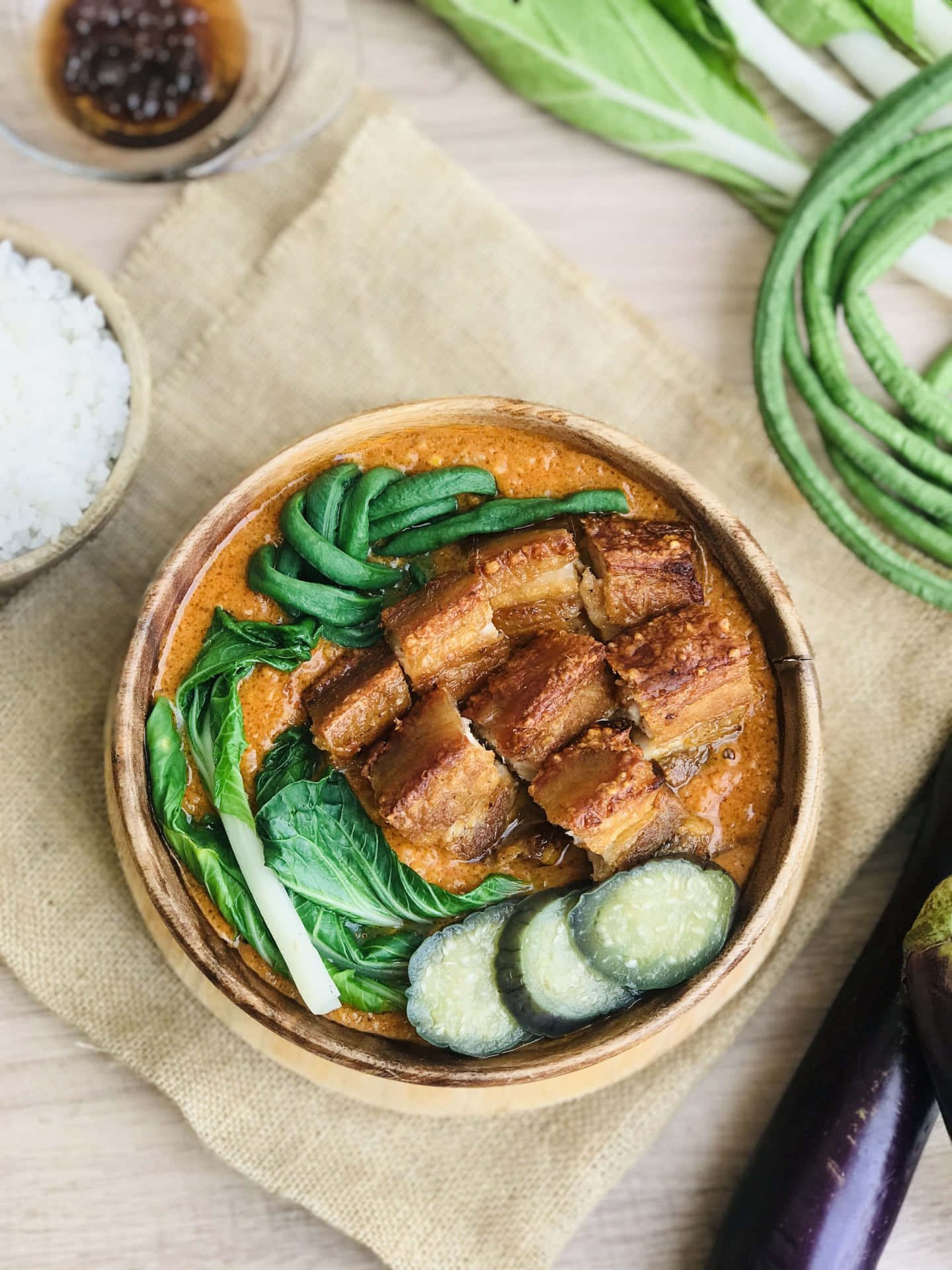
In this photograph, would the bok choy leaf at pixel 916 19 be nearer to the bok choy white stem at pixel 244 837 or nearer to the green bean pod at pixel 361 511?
the green bean pod at pixel 361 511

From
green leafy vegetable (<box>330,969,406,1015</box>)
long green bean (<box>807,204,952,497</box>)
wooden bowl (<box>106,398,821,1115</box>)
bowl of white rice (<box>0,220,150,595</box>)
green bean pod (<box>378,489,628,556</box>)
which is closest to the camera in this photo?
wooden bowl (<box>106,398,821,1115</box>)

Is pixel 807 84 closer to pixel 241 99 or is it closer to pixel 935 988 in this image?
pixel 241 99

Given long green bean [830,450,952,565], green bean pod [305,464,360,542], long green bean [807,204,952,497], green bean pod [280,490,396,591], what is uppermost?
long green bean [807,204,952,497]

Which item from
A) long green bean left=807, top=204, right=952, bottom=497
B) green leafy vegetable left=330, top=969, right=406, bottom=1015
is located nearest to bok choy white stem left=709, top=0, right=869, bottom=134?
long green bean left=807, top=204, right=952, bottom=497

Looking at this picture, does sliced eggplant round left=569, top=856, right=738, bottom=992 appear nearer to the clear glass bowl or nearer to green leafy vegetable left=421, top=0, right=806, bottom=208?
green leafy vegetable left=421, top=0, right=806, bottom=208

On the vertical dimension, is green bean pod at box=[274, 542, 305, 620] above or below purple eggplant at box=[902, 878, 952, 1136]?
below

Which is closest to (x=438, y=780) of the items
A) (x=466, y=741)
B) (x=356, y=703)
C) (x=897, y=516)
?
(x=466, y=741)

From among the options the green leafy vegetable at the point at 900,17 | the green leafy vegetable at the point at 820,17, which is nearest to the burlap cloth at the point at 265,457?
the green leafy vegetable at the point at 820,17
